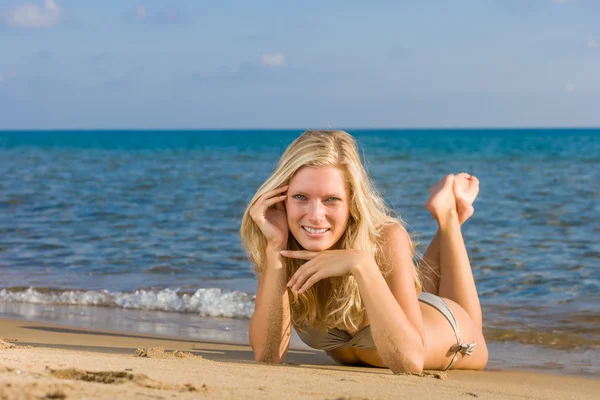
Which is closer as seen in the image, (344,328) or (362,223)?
(362,223)

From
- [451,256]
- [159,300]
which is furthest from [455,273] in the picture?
[159,300]

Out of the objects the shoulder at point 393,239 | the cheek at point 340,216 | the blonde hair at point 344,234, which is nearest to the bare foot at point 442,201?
the blonde hair at point 344,234

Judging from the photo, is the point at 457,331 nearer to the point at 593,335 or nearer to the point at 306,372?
the point at 306,372

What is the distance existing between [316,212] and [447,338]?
51.0 inches

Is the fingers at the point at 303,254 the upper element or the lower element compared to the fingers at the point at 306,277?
upper

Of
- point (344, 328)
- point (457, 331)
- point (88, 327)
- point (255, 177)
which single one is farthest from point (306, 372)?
point (255, 177)

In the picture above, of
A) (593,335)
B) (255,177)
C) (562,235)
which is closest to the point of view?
(593,335)

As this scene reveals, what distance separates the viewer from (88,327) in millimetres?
6008

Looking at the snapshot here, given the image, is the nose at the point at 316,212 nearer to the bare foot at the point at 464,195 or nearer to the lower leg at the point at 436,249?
the lower leg at the point at 436,249

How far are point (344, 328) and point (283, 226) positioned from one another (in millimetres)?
659

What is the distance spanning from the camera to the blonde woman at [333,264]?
12.1 feet

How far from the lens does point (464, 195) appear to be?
5.32m

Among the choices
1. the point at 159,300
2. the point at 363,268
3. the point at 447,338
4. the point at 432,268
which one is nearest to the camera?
the point at 363,268

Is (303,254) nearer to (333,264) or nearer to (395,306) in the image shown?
(333,264)
